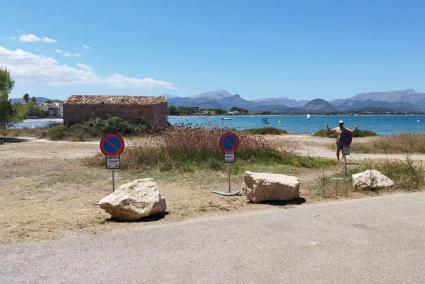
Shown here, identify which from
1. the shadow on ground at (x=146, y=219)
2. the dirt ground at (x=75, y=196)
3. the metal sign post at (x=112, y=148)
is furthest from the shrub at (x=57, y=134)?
the shadow on ground at (x=146, y=219)

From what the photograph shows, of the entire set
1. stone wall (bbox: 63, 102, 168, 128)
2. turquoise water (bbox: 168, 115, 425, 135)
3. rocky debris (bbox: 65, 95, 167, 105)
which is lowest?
turquoise water (bbox: 168, 115, 425, 135)

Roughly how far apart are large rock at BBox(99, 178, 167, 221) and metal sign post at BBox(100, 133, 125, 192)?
1260mm

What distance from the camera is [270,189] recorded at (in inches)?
369

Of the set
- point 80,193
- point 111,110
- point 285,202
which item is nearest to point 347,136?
point 285,202

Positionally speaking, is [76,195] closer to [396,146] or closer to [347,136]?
[347,136]

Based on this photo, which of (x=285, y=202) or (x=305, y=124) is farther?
(x=305, y=124)

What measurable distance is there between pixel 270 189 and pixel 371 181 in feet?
8.94

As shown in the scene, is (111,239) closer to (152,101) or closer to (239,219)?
(239,219)

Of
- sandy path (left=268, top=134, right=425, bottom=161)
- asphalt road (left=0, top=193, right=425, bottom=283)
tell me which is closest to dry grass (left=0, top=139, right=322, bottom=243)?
asphalt road (left=0, top=193, right=425, bottom=283)

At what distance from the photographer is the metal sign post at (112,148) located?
938 cm

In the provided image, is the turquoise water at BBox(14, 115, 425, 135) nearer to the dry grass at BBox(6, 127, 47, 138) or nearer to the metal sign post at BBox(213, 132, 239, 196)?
the dry grass at BBox(6, 127, 47, 138)

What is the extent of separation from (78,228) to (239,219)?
8.35 feet

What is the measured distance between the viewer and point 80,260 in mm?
5598

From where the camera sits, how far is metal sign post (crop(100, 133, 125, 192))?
9.38 m
